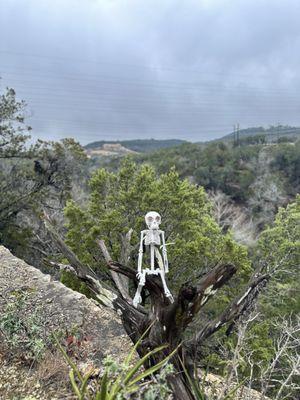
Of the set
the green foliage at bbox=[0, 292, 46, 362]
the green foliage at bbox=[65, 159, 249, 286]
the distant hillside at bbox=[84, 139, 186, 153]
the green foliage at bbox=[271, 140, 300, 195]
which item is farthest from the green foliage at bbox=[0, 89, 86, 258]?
the distant hillside at bbox=[84, 139, 186, 153]

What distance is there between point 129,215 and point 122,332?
19.3 feet

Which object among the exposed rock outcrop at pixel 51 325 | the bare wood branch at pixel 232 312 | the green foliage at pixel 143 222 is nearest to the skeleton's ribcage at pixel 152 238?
the bare wood branch at pixel 232 312

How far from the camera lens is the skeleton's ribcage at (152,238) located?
4.46m

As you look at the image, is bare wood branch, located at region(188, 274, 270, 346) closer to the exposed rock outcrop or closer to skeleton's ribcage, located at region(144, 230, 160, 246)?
skeleton's ribcage, located at region(144, 230, 160, 246)

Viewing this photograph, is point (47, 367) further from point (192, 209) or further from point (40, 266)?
point (40, 266)

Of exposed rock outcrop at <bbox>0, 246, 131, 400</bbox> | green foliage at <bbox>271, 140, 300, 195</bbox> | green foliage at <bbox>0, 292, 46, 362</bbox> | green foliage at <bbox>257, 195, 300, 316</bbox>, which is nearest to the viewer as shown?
Result: exposed rock outcrop at <bbox>0, 246, 131, 400</bbox>

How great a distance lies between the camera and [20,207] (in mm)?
16688

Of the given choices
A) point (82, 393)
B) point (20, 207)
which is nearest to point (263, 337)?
point (82, 393)

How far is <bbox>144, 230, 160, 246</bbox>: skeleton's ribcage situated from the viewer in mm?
4465

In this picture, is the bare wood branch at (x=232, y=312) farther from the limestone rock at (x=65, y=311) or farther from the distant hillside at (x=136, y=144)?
the distant hillside at (x=136, y=144)

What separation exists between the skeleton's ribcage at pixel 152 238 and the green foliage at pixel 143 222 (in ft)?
23.7

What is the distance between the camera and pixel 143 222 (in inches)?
479

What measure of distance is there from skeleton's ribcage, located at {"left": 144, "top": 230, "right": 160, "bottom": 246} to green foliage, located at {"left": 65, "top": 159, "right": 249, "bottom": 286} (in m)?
7.24

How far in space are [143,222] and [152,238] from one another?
25.2ft
